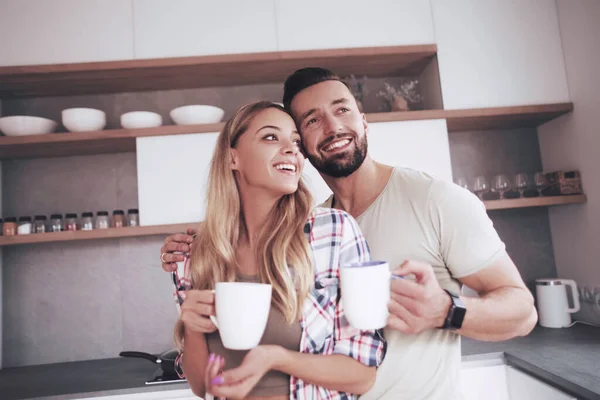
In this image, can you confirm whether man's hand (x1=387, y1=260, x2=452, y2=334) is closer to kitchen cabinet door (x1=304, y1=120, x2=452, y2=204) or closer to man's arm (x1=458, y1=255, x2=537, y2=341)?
man's arm (x1=458, y1=255, x2=537, y2=341)

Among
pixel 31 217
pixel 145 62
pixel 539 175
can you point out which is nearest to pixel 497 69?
pixel 539 175

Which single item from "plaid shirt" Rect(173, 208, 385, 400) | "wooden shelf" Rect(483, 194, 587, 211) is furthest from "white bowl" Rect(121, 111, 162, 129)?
"wooden shelf" Rect(483, 194, 587, 211)

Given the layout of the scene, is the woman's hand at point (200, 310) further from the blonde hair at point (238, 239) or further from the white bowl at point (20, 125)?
the white bowl at point (20, 125)

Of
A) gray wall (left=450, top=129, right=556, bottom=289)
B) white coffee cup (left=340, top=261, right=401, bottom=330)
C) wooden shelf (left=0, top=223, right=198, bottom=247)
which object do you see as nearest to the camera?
white coffee cup (left=340, top=261, right=401, bottom=330)

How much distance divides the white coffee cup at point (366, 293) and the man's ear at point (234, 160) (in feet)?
1.67

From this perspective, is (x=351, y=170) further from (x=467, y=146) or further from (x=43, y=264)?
(x=43, y=264)

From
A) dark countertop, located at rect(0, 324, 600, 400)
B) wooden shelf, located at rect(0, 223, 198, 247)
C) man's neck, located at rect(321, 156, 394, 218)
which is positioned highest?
man's neck, located at rect(321, 156, 394, 218)

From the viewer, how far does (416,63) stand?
2037 mm

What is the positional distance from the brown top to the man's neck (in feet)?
1.22

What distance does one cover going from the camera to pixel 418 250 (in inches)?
38.3

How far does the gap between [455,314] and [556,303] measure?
4.64 ft

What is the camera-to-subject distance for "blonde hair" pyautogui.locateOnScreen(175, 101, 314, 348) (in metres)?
0.86

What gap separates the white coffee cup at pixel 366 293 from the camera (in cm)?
63

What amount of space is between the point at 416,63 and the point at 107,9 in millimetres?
1478
